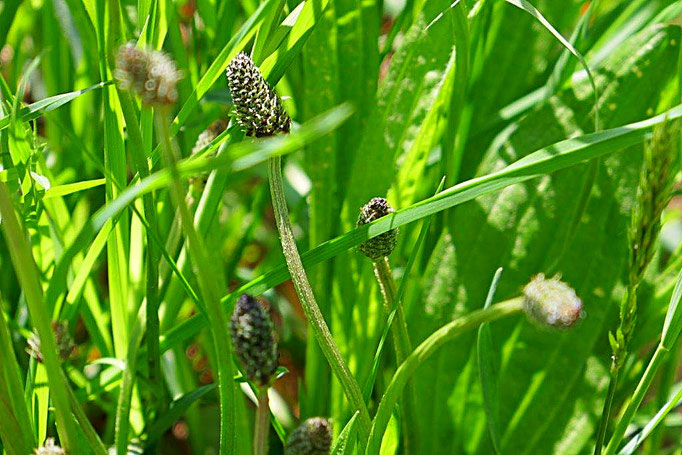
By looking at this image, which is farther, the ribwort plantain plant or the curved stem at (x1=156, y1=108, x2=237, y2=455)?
the ribwort plantain plant

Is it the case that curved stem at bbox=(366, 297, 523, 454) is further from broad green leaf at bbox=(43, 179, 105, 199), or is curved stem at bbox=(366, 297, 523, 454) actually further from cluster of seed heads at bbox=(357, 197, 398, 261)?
broad green leaf at bbox=(43, 179, 105, 199)

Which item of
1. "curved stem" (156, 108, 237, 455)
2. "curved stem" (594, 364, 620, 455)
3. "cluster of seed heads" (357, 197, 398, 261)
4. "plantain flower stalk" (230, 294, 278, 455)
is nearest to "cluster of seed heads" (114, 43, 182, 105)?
"curved stem" (156, 108, 237, 455)

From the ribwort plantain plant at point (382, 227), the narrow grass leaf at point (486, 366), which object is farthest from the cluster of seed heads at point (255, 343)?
the narrow grass leaf at point (486, 366)

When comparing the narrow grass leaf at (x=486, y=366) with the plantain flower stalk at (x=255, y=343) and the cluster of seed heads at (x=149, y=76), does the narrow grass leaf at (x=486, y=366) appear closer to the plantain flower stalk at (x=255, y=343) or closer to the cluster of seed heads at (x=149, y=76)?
the plantain flower stalk at (x=255, y=343)

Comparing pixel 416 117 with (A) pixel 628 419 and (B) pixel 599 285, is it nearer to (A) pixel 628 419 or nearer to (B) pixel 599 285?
(B) pixel 599 285

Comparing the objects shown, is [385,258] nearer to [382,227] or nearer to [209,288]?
[382,227]

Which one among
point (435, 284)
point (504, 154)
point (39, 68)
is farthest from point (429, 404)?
point (39, 68)
